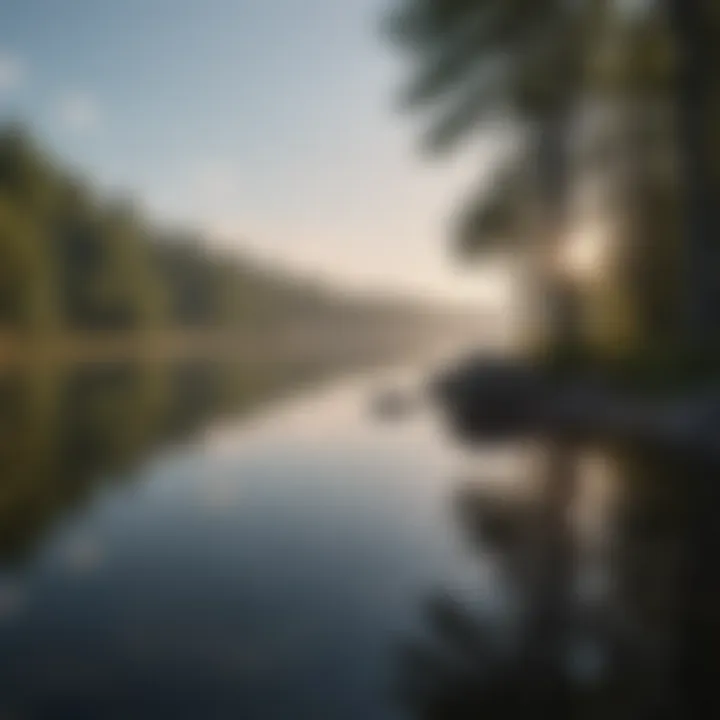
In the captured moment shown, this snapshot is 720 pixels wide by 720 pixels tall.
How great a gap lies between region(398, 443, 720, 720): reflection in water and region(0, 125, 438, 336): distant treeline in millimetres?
60337

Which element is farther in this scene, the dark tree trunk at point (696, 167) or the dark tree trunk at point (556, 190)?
the dark tree trunk at point (556, 190)

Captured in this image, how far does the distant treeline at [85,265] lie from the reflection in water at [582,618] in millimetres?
60337

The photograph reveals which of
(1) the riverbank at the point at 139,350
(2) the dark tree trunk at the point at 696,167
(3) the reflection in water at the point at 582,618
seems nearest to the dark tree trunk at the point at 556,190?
(2) the dark tree trunk at the point at 696,167

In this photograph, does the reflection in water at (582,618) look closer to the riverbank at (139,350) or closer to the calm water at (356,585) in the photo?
the calm water at (356,585)

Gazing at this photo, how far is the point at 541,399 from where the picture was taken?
883 inches

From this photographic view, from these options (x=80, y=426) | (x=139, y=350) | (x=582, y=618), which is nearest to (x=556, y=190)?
(x=80, y=426)

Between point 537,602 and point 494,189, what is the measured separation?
24.2m

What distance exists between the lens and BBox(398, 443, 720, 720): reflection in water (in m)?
5.17

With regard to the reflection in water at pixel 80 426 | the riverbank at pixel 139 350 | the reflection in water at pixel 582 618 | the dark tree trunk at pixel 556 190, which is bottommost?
the reflection in water at pixel 582 618

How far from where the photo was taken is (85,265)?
8356 centimetres

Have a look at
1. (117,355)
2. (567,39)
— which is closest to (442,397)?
(567,39)

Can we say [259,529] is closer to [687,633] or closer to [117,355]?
[687,633]

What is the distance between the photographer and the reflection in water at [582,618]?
5172mm

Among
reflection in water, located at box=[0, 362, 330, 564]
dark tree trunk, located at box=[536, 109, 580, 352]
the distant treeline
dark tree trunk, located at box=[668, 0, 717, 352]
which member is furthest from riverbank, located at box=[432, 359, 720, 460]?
the distant treeline
